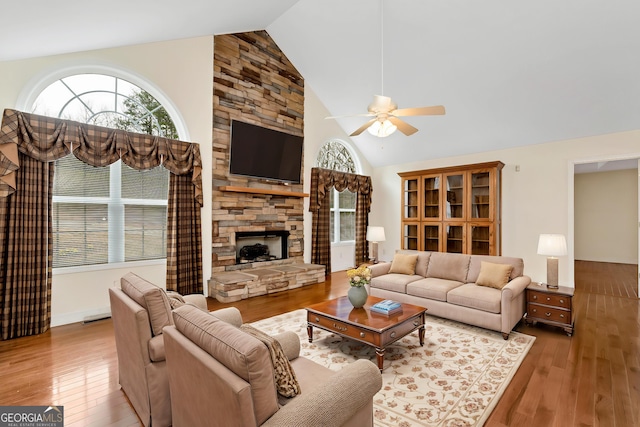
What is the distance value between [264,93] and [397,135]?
111 inches

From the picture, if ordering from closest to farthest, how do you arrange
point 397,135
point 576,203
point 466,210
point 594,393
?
point 594,393, point 466,210, point 397,135, point 576,203

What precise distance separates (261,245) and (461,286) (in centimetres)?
361

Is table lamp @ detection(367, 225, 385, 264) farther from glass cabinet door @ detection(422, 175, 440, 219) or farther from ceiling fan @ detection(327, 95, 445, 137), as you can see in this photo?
ceiling fan @ detection(327, 95, 445, 137)

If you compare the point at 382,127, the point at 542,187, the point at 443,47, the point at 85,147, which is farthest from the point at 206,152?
the point at 542,187

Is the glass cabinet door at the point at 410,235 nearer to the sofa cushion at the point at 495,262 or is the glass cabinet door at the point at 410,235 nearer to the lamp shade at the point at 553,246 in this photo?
the sofa cushion at the point at 495,262

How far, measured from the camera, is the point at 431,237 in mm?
6652

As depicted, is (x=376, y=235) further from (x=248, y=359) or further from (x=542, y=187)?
(x=248, y=359)

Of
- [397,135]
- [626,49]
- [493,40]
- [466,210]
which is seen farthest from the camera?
[397,135]

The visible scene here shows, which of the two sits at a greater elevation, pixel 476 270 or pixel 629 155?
pixel 629 155

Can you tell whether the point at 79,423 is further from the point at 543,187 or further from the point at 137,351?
the point at 543,187

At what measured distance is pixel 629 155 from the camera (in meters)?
4.89

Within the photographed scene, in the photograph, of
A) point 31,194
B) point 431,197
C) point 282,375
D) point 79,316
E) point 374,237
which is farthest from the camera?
point 431,197

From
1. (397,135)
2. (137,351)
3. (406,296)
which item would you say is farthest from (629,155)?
(137,351)

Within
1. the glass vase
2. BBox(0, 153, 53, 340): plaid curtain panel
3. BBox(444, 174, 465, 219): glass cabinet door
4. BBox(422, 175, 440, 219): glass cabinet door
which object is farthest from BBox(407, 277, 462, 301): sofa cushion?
BBox(0, 153, 53, 340): plaid curtain panel
